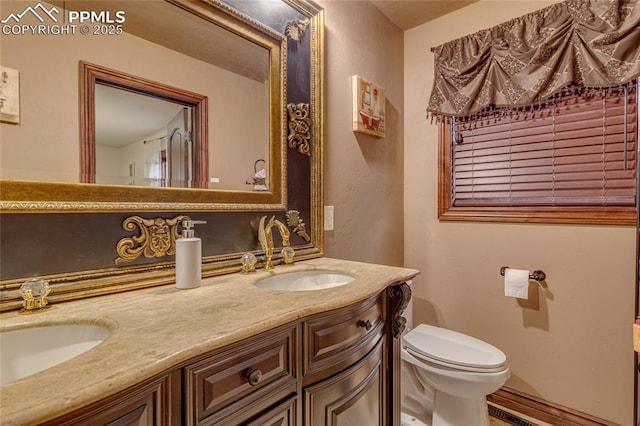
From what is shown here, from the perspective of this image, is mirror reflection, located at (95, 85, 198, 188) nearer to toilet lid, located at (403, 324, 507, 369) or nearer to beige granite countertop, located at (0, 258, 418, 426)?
beige granite countertop, located at (0, 258, 418, 426)

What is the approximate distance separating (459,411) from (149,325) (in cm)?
149

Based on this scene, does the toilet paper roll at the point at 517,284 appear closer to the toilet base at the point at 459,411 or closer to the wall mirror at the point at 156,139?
the toilet base at the point at 459,411

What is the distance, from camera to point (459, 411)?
4.88 ft

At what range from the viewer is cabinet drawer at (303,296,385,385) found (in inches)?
32.2

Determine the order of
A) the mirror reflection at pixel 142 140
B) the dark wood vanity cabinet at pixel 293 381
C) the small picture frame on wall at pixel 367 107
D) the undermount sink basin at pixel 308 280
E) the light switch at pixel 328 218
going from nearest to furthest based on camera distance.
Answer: the dark wood vanity cabinet at pixel 293 381 → the mirror reflection at pixel 142 140 → the undermount sink basin at pixel 308 280 → the light switch at pixel 328 218 → the small picture frame on wall at pixel 367 107

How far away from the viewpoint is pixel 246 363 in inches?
26.6

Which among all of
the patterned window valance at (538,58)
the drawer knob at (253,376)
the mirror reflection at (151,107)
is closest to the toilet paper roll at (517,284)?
the patterned window valance at (538,58)

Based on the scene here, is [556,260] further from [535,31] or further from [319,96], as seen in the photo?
[319,96]

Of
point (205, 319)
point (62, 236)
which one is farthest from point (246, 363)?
point (62, 236)

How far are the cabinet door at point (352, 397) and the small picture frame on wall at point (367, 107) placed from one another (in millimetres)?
1182

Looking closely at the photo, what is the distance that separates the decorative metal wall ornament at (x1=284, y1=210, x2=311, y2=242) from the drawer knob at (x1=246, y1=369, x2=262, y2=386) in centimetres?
83

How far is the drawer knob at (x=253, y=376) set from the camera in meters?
0.67

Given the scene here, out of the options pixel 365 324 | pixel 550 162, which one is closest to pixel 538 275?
pixel 550 162

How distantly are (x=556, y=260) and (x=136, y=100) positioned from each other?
Answer: 2.10 metres
